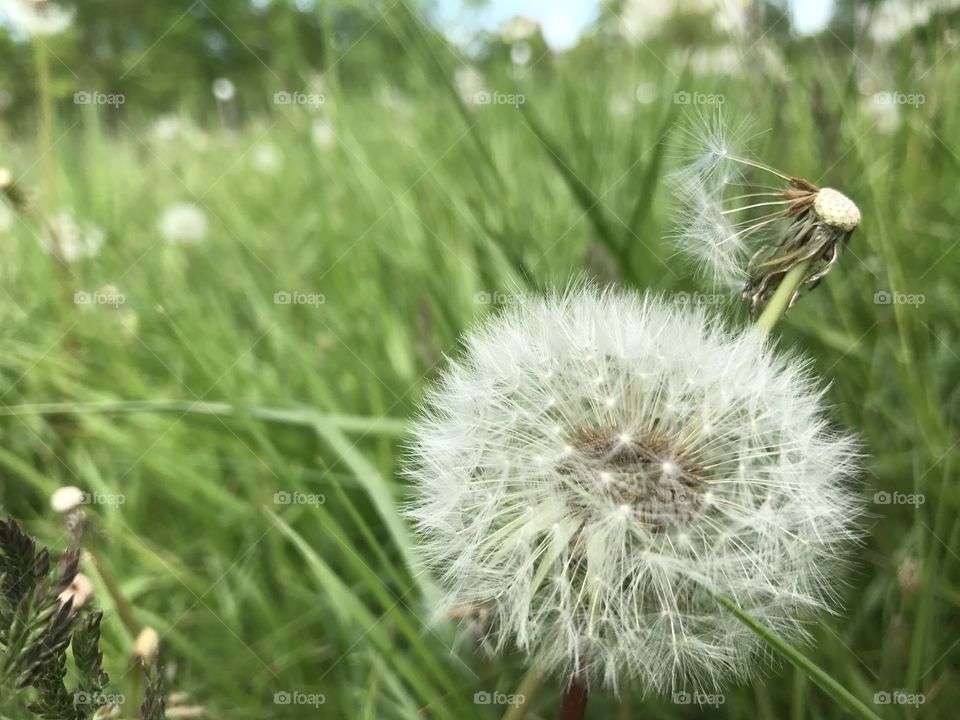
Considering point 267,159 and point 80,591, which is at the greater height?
point 267,159

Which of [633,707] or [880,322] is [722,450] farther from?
[880,322]

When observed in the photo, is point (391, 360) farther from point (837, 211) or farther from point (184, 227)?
point (184, 227)

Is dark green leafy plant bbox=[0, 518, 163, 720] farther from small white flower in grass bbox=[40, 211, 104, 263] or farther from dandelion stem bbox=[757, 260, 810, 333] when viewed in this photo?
small white flower in grass bbox=[40, 211, 104, 263]

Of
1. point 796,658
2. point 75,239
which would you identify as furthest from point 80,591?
point 75,239

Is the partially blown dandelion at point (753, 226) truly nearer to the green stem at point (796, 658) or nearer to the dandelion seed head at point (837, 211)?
the dandelion seed head at point (837, 211)

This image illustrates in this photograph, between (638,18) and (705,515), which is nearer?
(705,515)

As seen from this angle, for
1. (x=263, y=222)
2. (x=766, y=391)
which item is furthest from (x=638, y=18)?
(x=766, y=391)

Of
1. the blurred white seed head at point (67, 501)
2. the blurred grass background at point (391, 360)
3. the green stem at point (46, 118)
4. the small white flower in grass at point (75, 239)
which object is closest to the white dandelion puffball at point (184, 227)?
the blurred grass background at point (391, 360)
